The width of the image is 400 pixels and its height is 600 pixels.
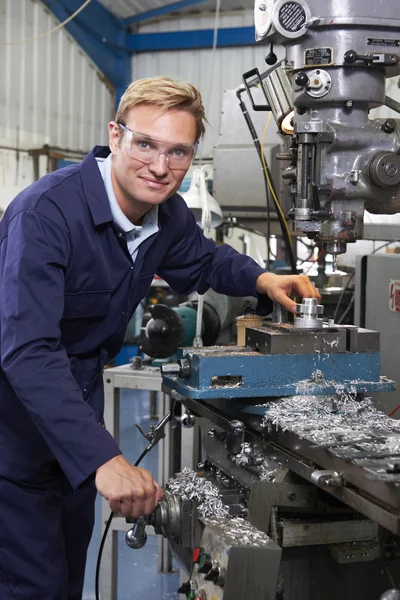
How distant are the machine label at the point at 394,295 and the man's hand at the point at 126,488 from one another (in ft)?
3.87

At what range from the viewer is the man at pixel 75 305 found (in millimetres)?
1110

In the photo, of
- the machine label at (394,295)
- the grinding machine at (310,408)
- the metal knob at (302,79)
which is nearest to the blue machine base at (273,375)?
the grinding machine at (310,408)

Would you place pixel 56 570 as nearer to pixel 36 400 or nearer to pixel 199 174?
pixel 36 400

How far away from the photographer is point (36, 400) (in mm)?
1106

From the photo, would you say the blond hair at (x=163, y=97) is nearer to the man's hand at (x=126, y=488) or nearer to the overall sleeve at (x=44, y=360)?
the overall sleeve at (x=44, y=360)

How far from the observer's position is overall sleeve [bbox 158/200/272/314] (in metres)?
1.63

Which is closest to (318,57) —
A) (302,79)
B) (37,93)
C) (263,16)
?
(302,79)

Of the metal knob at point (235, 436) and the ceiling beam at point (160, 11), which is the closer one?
the metal knob at point (235, 436)

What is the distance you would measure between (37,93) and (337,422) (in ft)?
13.8

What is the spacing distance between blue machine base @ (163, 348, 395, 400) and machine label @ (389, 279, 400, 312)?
0.77 metres

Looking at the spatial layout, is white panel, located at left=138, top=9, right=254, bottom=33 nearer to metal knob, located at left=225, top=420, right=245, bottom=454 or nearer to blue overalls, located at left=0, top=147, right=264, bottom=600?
blue overalls, located at left=0, top=147, right=264, bottom=600

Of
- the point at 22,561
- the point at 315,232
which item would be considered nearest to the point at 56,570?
the point at 22,561

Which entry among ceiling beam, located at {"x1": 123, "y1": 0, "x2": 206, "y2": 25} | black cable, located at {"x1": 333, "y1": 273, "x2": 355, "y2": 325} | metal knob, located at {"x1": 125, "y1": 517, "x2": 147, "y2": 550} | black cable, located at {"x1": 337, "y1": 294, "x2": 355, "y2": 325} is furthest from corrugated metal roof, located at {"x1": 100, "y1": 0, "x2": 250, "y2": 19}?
metal knob, located at {"x1": 125, "y1": 517, "x2": 147, "y2": 550}

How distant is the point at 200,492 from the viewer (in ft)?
3.95
